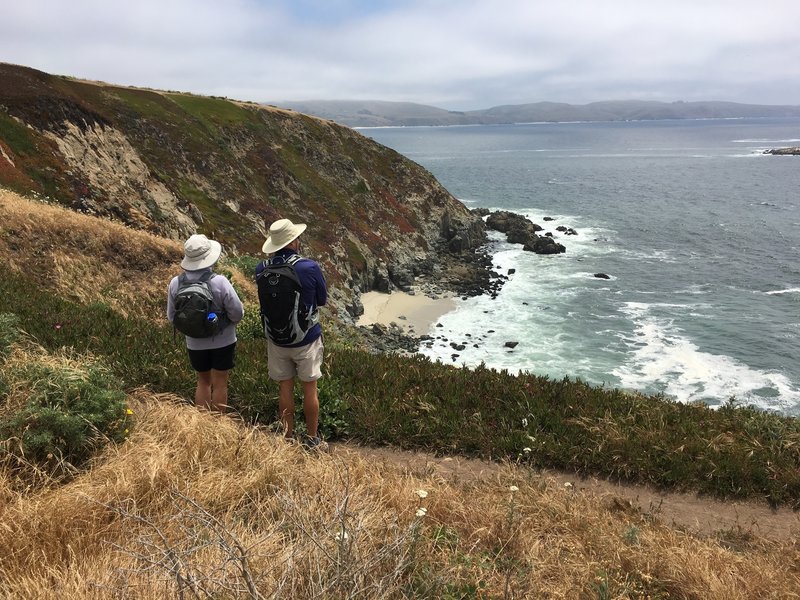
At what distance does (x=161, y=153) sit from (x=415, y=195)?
29.1 metres

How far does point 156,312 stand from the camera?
526 inches

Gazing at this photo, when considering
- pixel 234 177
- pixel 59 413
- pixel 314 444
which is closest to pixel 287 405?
pixel 314 444

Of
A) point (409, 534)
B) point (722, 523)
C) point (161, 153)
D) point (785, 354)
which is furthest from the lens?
point (161, 153)

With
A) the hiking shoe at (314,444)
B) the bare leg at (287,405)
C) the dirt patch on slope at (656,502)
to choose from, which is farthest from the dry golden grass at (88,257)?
the dirt patch on slope at (656,502)

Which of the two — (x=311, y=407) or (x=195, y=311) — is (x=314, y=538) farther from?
(x=195, y=311)

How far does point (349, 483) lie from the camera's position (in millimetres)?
4773

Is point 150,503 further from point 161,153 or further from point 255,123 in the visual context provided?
point 255,123

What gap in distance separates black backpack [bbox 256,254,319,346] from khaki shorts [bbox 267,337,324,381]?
190 mm

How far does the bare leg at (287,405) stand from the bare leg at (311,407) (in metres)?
0.19

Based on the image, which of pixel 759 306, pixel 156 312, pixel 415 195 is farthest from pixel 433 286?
pixel 156 312

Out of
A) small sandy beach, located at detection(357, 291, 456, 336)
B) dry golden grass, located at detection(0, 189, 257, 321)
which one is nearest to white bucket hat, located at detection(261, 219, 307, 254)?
dry golden grass, located at detection(0, 189, 257, 321)

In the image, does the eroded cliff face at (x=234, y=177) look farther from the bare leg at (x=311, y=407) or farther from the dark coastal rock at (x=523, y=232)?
the bare leg at (x=311, y=407)

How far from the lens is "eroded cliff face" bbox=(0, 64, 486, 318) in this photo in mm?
26453

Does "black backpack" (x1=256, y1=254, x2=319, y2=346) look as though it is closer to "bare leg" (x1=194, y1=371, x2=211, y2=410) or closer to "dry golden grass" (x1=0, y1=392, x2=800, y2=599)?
"dry golden grass" (x1=0, y1=392, x2=800, y2=599)
